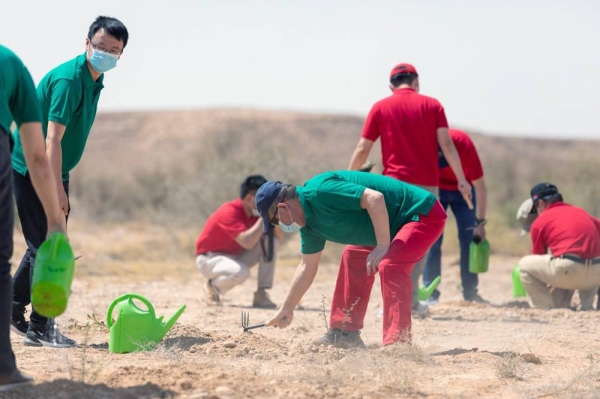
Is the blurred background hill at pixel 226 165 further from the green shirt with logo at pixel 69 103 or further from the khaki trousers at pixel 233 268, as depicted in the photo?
the green shirt with logo at pixel 69 103

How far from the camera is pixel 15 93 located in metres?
4.30

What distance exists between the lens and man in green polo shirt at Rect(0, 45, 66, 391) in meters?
4.23

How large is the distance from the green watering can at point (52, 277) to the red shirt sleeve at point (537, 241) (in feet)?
17.9

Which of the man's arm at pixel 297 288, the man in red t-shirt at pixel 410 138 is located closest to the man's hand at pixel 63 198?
the man's arm at pixel 297 288

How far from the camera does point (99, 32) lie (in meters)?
5.82

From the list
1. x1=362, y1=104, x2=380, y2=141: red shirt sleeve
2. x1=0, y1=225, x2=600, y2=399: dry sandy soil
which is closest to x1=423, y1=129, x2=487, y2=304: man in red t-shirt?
x1=0, y1=225, x2=600, y2=399: dry sandy soil

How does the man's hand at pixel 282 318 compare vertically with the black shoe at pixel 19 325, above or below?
above

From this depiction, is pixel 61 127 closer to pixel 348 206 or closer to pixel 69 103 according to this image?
pixel 69 103

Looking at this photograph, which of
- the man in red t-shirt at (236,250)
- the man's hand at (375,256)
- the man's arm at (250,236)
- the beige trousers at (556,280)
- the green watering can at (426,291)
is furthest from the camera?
the man in red t-shirt at (236,250)

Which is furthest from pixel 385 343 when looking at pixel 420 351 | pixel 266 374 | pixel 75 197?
pixel 75 197

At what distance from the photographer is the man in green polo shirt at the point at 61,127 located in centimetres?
559

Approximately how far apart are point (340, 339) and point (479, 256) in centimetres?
318

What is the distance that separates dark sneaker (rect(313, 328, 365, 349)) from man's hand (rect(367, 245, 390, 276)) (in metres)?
0.63

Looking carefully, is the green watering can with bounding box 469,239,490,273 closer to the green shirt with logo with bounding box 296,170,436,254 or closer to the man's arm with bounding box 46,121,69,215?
the green shirt with logo with bounding box 296,170,436,254
